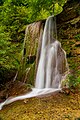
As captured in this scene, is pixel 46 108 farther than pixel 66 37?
No

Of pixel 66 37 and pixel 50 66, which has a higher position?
pixel 66 37

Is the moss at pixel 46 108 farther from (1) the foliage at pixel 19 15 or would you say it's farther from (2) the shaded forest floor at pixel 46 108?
(1) the foliage at pixel 19 15

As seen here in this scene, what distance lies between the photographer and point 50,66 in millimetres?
9469

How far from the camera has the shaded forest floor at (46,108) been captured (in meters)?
5.91

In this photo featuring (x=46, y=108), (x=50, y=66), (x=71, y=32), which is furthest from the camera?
(x=71, y=32)

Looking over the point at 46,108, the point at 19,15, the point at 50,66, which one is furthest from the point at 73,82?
the point at 19,15

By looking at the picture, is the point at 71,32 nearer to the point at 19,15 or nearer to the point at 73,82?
the point at 73,82

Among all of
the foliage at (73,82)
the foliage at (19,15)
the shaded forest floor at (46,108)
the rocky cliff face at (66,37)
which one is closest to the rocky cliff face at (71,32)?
the rocky cliff face at (66,37)

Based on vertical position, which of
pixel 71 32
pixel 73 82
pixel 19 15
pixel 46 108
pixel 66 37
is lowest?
pixel 46 108

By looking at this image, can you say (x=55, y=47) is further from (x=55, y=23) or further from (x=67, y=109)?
(x=67, y=109)

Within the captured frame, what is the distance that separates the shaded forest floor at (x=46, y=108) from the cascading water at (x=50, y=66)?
1.23 meters

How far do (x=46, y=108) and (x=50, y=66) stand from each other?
3.38m

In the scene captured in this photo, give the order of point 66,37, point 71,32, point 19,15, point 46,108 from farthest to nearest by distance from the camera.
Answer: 1. point 19,15
2. point 66,37
3. point 71,32
4. point 46,108

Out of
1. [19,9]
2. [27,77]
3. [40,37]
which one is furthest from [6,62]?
[19,9]
